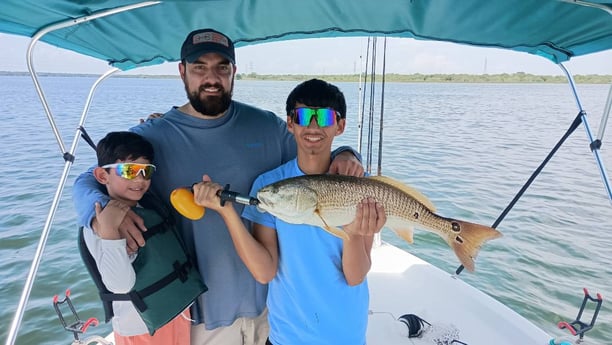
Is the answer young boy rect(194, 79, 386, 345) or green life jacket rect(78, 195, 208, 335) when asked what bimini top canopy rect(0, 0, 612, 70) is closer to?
young boy rect(194, 79, 386, 345)

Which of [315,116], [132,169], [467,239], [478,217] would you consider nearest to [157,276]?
[132,169]

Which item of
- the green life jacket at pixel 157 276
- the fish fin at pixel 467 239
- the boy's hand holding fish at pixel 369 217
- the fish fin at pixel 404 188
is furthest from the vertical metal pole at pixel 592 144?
the green life jacket at pixel 157 276

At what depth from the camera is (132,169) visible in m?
2.15

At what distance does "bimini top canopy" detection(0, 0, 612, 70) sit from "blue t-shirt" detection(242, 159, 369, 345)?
5.34 ft

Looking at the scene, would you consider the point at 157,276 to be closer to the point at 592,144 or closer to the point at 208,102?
the point at 208,102

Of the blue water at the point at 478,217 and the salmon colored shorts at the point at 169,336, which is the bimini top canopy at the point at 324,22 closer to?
the salmon colored shorts at the point at 169,336

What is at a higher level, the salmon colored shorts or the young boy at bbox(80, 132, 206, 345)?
the young boy at bbox(80, 132, 206, 345)

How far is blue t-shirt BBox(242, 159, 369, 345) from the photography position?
2094mm

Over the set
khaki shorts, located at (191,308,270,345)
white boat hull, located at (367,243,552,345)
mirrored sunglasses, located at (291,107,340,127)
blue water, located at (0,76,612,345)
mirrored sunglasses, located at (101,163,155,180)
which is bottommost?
blue water, located at (0,76,612,345)

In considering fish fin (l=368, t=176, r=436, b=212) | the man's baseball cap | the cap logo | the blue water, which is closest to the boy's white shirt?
the man's baseball cap

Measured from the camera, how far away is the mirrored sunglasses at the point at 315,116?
2.06m

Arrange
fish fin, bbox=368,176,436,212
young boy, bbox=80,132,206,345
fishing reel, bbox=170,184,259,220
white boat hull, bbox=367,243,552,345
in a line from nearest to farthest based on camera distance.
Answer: fishing reel, bbox=170,184,259,220, fish fin, bbox=368,176,436,212, young boy, bbox=80,132,206,345, white boat hull, bbox=367,243,552,345

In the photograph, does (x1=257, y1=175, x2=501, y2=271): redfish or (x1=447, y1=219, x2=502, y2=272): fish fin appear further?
(x1=447, y1=219, x2=502, y2=272): fish fin

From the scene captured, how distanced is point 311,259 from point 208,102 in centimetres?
124
